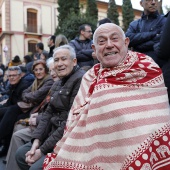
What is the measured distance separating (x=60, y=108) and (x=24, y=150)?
2.21ft

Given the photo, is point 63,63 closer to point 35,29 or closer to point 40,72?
point 40,72

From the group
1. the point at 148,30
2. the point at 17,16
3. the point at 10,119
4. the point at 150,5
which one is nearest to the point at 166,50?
the point at 148,30

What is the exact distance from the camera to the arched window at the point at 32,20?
98.9 ft

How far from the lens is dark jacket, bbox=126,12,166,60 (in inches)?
121

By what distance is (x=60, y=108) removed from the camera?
2889mm

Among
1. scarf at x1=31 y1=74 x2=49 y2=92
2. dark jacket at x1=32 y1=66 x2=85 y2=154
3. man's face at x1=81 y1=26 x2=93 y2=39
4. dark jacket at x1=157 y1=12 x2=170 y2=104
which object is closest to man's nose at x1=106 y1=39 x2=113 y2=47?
dark jacket at x1=157 y1=12 x2=170 y2=104

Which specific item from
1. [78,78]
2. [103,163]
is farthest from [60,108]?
[103,163]

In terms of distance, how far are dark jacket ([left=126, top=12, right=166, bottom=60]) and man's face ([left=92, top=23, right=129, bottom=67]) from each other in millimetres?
791

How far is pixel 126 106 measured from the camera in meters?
1.91

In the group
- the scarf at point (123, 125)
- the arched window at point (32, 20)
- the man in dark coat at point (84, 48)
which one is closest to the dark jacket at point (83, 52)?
the man in dark coat at point (84, 48)

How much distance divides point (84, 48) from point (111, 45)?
9.72 ft

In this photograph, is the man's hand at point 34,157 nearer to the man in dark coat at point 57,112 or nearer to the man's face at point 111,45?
the man in dark coat at point 57,112

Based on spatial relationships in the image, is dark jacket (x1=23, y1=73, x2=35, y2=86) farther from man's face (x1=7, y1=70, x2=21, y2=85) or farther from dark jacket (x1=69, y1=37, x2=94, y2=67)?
dark jacket (x1=69, y1=37, x2=94, y2=67)

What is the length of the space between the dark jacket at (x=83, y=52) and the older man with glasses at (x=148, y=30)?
66.1 inches
